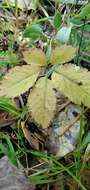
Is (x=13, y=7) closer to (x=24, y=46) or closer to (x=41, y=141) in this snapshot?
(x=24, y=46)

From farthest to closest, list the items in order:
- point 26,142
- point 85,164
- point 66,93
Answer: point 26,142, point 85,164, point 66,93

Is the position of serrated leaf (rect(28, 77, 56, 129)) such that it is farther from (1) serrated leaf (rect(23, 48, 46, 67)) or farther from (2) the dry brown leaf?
(2) the dry brown leaf

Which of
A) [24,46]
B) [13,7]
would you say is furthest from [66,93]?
[13,7]

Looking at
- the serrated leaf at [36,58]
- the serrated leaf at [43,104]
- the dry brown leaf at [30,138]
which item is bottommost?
the dry brown leaf at [30,138]

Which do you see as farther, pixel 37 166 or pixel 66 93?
pixel 37 166

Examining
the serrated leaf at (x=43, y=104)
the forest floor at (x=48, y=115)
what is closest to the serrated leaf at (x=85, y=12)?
the forest floor at (x=48, y=115)

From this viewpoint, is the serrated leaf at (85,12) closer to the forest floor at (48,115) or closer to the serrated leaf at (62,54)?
the forest floor at (48,115)

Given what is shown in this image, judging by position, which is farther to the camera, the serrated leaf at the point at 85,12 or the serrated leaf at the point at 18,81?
the serrated leaf at the point at 85,12
